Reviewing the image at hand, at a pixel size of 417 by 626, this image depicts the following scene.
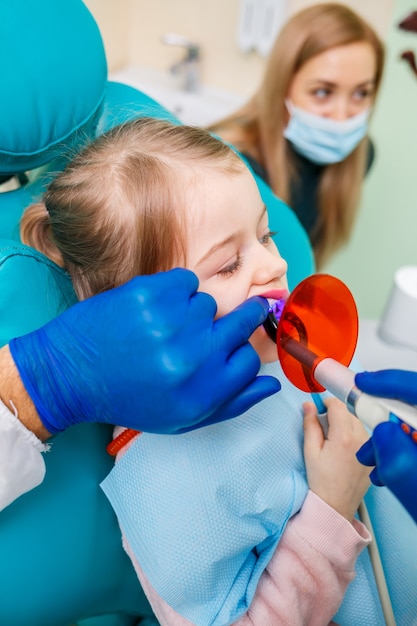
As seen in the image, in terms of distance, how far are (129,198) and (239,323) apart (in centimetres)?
26

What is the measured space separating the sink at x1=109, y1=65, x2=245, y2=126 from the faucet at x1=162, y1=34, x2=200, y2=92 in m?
0.04

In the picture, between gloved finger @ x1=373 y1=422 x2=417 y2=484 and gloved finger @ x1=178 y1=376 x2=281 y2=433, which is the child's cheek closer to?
gloved finger @ x1=178 y1=376 x2=281 y2=433

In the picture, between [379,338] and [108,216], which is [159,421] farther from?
[379,338]

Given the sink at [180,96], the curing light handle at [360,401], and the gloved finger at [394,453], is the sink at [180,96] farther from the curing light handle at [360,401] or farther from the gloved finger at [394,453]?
the gloved finger at [394,453]

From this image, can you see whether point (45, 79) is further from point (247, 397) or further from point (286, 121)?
point (286, 121)

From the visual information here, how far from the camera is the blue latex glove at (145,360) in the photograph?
74 cm

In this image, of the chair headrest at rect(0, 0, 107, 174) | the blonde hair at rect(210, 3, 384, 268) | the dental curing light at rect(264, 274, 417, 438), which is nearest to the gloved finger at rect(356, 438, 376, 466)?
the dental curing light at rect(264, 274, 417, 438)

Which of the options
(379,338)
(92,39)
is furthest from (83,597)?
(379,338)

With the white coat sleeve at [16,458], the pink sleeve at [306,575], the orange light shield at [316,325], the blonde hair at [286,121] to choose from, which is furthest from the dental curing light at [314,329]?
the blonde hair at [286,121]

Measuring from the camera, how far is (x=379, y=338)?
1.96 meters

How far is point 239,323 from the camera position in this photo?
2.60ft

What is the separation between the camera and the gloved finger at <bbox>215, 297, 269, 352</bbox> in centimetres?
78

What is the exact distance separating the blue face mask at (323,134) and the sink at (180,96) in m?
0.66

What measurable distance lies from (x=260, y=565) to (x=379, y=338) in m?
1.22
